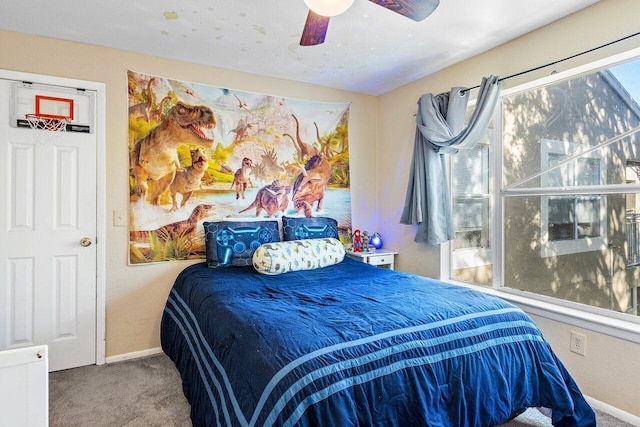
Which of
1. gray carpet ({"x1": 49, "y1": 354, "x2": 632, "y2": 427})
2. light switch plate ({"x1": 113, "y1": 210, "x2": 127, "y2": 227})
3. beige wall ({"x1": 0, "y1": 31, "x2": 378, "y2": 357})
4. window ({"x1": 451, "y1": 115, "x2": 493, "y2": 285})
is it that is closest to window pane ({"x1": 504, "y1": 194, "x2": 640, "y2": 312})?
window ({"x1": 451, "y1": 115, "x2": 493, "y2": 285})

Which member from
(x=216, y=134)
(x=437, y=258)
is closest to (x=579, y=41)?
(x=437, y=258)

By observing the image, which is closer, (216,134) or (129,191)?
(129,191)

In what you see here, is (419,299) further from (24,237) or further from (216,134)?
(24,237)

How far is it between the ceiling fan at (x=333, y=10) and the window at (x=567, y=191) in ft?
3.89

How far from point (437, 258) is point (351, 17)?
2.05m

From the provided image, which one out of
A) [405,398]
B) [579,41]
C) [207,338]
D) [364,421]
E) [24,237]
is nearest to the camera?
[364,421]

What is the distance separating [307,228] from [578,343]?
208cm

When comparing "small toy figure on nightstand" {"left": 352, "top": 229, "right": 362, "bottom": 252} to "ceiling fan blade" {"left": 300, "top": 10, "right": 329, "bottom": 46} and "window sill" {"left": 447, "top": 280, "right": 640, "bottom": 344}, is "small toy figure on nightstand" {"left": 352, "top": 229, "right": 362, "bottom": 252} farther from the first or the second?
"ceiling fan blade" {"left": 300, "top": 10, "right": 329, "bottom": 46}

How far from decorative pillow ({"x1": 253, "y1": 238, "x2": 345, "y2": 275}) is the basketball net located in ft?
5.37

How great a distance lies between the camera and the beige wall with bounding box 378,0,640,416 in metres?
1.98

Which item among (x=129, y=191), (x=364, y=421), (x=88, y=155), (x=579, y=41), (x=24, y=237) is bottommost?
(x=364, y=421)

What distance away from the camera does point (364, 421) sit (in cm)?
130

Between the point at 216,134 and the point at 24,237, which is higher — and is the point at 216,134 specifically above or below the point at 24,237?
above

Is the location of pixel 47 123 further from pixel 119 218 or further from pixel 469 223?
pixel 469 223
